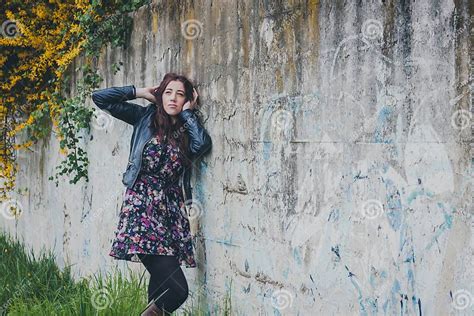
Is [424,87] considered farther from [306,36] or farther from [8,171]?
[8,171]

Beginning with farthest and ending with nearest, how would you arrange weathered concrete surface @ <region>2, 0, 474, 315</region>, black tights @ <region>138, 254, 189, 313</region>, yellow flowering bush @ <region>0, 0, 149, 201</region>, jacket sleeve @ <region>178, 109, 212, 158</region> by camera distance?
yellow flowering bush @ <region>0, 0, 149, 201</region> < jacket sleeve @ <region>178, 109, 212, 158</region> < black tights @ <region>138, 254, 189, 313</region> < weathered concrete surface @ <region>2, 0, 474, 315</region>

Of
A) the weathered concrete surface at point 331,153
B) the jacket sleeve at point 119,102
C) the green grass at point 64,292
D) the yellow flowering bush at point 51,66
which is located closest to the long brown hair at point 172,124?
the weathered concrete surface at point 331,153

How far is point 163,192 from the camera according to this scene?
4.77 m

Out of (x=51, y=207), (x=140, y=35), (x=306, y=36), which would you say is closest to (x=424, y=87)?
(x=306, y=36)

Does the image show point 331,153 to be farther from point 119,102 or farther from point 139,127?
point 119,102

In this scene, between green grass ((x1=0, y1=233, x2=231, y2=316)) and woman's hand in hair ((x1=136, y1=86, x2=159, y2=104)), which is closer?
green grass ((x1=0, y1=233, x2=231, y2=316))

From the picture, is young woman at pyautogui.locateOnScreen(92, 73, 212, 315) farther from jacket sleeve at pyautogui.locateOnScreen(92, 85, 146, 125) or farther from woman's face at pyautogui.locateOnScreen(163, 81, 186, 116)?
jacket sleeve at pyautogui.locateOnScreen(92, 85, 146, 125)

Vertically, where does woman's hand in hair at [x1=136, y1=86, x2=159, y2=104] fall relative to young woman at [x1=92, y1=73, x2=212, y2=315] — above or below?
above

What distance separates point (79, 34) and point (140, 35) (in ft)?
3.16

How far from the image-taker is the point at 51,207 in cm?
769

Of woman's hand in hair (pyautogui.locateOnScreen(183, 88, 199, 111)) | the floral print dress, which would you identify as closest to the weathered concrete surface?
woman's hand in hair (pyautogui.locateOnScreen(183, 88, 199, 111))

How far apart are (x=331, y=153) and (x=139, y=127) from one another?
5.53 feet

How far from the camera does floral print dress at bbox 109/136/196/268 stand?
4.61 metres

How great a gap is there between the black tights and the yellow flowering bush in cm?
216
